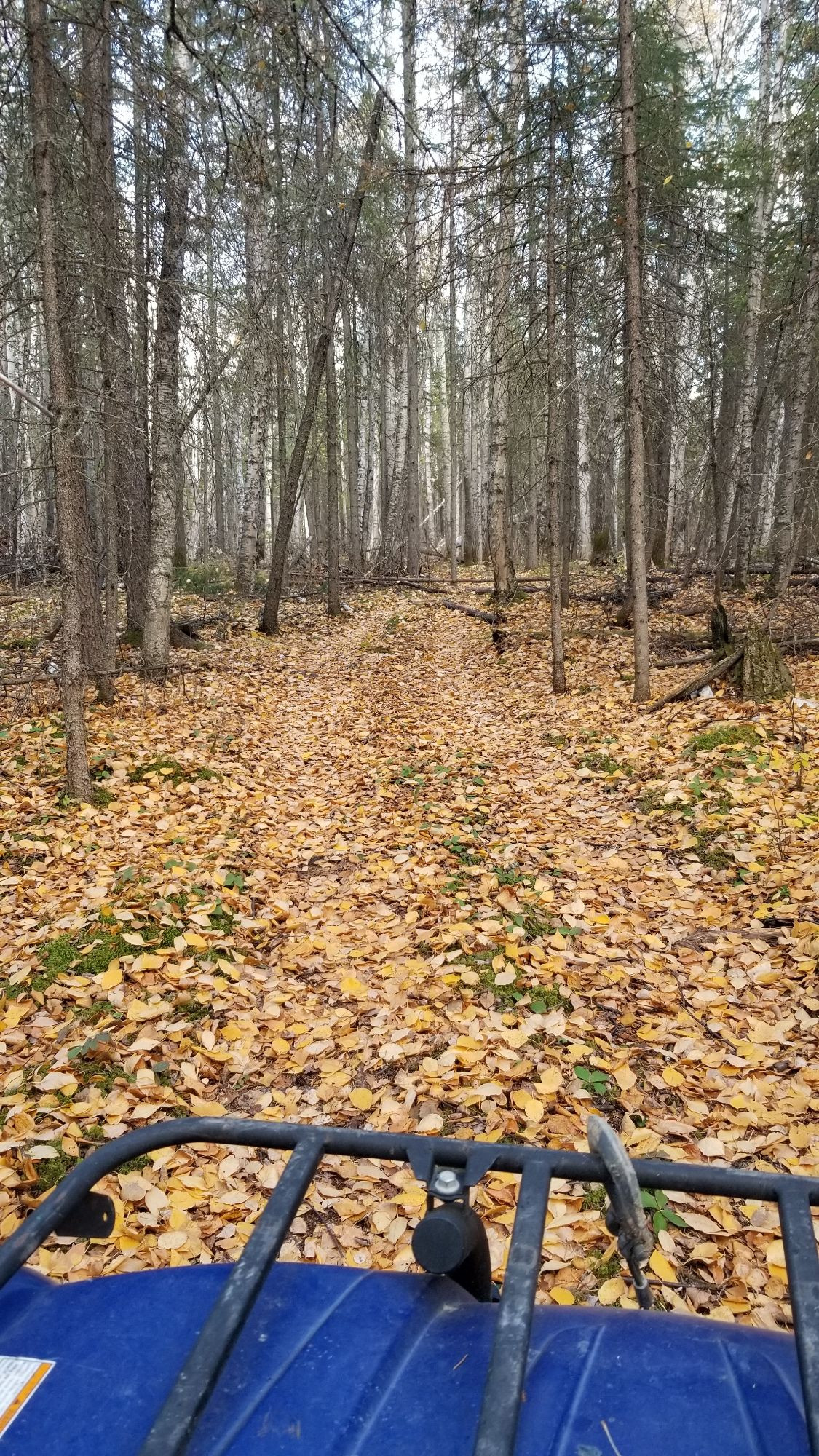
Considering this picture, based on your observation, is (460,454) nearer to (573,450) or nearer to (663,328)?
(573,450)

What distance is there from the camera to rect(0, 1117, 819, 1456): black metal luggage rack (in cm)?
89

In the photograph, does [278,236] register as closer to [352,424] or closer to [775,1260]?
[775,1260]

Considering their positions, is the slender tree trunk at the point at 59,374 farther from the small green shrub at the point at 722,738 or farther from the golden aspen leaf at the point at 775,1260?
the golden aspen leaf at the point at 775,1260

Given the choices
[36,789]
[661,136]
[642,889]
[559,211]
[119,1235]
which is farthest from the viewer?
[559,211]

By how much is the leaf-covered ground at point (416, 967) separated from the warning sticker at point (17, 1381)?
1894mm

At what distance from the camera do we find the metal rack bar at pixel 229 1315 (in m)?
0.89

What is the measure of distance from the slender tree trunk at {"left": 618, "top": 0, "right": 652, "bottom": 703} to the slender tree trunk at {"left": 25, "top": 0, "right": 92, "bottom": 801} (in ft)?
18.0

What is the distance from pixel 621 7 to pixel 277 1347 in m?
10.4

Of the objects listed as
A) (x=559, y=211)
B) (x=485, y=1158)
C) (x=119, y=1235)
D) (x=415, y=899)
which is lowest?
(x=119, y=1235)

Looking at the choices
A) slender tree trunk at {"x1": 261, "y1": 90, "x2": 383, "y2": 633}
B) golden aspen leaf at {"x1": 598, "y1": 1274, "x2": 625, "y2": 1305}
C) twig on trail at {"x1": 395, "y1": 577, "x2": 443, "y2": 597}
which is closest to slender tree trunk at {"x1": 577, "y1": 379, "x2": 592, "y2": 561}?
slender tree trunk at {"x1": 261, "y1": 90, "x2": 383, "y2": 633}

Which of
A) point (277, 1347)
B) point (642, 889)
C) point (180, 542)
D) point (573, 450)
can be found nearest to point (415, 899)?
point (642, 889)

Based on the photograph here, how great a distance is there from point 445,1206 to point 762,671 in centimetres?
819

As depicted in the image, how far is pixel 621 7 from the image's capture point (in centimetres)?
744

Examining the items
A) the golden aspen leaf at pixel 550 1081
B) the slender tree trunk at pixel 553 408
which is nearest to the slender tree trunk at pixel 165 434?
the slender tree trunk at pixel 553 408
